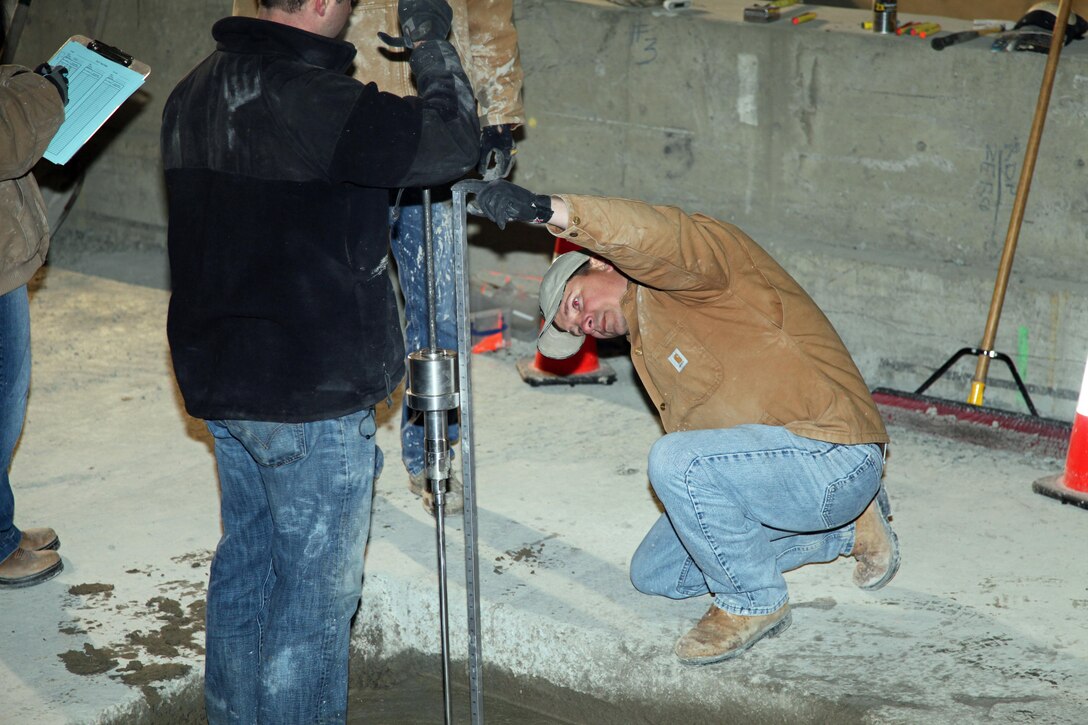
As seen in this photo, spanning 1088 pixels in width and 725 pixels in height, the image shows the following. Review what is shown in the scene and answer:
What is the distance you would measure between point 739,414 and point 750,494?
0.22m

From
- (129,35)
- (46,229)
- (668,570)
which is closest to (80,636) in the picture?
(46,229)

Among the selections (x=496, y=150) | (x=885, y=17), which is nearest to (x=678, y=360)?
(x=496, y=150)

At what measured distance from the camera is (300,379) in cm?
267

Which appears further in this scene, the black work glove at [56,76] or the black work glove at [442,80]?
the black work glove at [56,76]

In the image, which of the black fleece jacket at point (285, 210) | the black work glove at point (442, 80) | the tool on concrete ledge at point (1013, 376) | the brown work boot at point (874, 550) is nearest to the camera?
the black fleece jacket at point (285, 210)

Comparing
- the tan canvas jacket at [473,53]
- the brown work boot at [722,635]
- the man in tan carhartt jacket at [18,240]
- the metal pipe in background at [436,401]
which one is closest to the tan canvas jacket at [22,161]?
the man in tan carhartt jacket at [18,240]

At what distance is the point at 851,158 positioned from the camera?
16.8 feet

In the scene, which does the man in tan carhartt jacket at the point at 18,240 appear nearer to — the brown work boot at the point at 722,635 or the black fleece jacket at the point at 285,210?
the black fleece jacket at the point at 285,210

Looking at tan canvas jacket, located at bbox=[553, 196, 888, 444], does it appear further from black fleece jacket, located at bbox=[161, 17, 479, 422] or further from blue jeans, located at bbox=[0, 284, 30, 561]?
blue jeans, located at bbox=[0, 284, 30, 561]

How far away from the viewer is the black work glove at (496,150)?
3.85m

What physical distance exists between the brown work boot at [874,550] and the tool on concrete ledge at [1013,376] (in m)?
1.22

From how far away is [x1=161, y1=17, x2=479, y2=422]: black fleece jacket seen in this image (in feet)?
8.27

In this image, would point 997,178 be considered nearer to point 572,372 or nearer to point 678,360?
point 572,372

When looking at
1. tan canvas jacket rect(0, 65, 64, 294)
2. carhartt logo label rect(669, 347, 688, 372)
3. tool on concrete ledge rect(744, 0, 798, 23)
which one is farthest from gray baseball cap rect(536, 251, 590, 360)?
tool on concrete ledge rect(744, 0, 798, 23)
